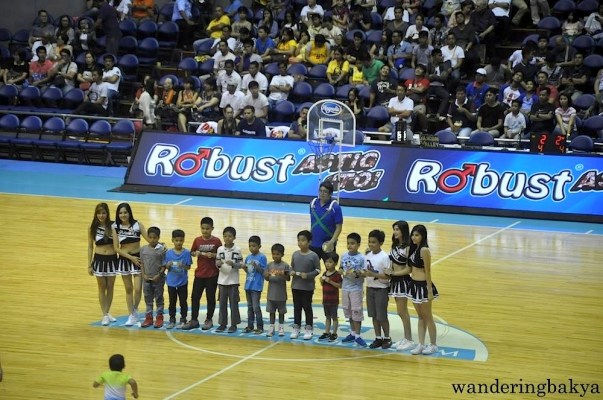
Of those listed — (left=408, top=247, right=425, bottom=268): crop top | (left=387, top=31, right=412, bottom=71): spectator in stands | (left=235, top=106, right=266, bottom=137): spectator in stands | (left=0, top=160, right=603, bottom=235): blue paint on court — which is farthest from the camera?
(left=387, top=31, right=412, bottom=71): spectator in stands

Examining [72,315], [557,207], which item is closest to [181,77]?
[557,207]

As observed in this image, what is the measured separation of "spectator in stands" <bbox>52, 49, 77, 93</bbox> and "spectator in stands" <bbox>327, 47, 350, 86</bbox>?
26.1ft

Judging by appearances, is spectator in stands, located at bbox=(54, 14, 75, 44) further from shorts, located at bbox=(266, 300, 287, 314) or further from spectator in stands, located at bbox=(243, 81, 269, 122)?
shorts, located at bbox=(266, 300, 287, 314)

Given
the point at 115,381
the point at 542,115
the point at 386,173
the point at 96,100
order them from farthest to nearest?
the point at 96,100 → the point at 542,115 → the point at 386,173 → the point at 115,381

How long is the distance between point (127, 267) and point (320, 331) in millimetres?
2840

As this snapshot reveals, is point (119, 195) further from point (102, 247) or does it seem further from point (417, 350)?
point (417, 350)

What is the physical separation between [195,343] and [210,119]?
15.5m

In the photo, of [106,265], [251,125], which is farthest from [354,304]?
[251,125]

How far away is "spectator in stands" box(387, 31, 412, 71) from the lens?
1202 inches

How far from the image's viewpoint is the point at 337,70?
30.5 metres

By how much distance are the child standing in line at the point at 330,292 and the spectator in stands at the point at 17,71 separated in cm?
2116

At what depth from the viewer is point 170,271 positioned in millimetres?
15461

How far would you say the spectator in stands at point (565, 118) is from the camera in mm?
27125

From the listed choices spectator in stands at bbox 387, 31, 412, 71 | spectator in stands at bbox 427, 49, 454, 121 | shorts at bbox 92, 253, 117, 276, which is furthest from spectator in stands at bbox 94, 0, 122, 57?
shorts at bbox 92, 253, 117, 276
